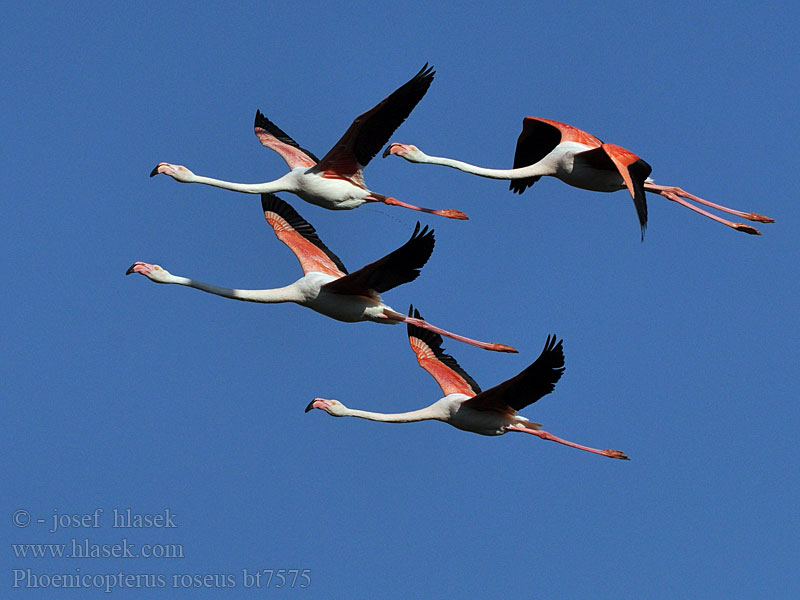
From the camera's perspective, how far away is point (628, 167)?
20.1 meters

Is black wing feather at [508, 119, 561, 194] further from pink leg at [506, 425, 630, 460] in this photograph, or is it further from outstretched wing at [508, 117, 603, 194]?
pink leg at [506, 425, 630, 460]

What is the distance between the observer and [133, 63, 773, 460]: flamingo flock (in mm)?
20172

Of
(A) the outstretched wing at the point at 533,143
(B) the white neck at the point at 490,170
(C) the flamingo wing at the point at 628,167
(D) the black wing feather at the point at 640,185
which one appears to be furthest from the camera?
(A) the outstretched wing at the point at 533,143

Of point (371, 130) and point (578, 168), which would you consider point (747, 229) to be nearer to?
point (578, 168)

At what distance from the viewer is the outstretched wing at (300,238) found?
73.3 feet

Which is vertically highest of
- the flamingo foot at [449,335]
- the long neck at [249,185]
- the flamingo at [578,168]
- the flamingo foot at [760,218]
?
the flamingo at [578,168]

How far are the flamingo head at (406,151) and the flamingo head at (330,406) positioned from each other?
133 inches

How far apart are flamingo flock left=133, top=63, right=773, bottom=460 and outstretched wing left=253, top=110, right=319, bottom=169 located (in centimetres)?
18

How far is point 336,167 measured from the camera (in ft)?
70.2

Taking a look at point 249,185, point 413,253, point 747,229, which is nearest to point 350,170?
point 249,185

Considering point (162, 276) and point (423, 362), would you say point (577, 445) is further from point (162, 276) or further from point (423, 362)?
point (162, 276)

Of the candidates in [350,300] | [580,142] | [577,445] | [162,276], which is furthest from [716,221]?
[162,276]

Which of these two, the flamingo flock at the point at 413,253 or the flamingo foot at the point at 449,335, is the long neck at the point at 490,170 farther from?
the flamingo foot at the point at 449,335

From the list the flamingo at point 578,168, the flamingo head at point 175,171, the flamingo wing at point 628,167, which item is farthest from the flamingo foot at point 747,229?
the flamingo head at point 175,171
